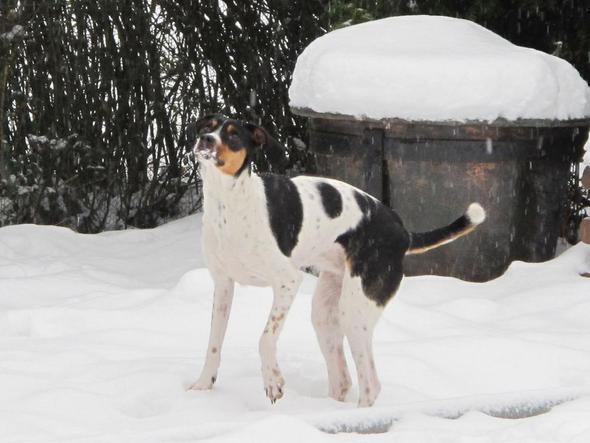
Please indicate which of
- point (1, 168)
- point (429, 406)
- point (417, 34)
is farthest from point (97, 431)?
point (1, 168)

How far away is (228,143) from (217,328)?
0.78 metres

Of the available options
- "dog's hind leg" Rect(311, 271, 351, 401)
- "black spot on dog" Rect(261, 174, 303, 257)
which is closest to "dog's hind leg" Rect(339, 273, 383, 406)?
"dog's hind leg" Rect(311, 271, 351, 401)

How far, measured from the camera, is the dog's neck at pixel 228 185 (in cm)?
421

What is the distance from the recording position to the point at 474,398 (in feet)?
13.9

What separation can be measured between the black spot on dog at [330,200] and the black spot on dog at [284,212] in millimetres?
110

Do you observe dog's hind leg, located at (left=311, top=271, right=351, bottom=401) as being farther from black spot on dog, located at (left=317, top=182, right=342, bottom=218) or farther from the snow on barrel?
the snow on barrel

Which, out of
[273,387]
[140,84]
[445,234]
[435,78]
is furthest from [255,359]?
[140,84]

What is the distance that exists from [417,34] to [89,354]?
9.79 ft

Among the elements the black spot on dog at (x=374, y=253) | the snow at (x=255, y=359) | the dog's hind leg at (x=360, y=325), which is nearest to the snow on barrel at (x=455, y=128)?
the snow at (x=255, y=359)

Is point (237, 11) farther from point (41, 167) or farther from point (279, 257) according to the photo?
point (279, 257)

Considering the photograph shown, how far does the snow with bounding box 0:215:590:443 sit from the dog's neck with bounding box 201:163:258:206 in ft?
2.64

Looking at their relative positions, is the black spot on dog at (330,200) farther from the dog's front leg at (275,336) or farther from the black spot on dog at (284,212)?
the dog's front leg at (275,336)

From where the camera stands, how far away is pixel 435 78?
661 centimetres

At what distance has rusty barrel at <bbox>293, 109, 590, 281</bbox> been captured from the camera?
6684 millimetres
